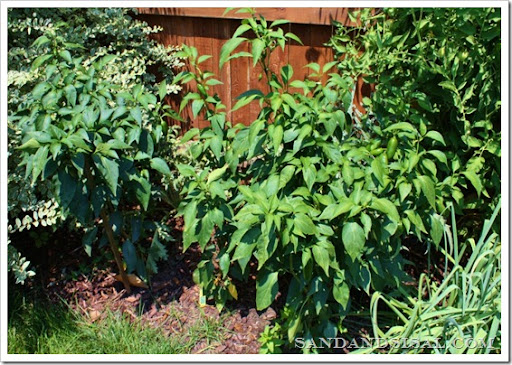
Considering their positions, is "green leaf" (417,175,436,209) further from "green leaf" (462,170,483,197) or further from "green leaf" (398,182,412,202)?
"green leaf" (462,170,483,197)

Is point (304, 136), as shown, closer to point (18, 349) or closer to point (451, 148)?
point (451, 148)

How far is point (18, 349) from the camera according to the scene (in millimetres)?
2736

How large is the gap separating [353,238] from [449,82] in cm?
107

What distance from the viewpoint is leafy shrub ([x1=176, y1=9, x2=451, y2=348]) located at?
2.13m

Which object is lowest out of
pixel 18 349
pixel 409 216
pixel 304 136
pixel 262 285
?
pixel 18 349

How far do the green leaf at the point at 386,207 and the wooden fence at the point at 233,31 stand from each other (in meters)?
1.64

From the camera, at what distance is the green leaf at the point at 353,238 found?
2.10 metres

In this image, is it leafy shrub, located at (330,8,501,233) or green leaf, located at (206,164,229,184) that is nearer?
green leaf, located at (206,164,229,184)

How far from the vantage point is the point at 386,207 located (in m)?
2.11

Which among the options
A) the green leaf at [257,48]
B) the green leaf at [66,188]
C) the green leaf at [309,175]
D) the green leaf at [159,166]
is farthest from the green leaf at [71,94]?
the green leaf at [309,175]

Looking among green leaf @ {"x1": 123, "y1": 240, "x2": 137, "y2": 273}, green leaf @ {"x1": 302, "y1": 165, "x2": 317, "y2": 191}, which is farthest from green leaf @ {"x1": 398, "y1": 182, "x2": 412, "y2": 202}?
green leaf @ {"x1": 123, "y1": 240, "x2": 137, "y2": 273}

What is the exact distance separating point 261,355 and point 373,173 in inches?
40.3

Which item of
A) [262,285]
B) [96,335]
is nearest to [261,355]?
[262,285]

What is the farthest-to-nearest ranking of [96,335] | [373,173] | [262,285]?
[96,335], [262,285], [373,173]
